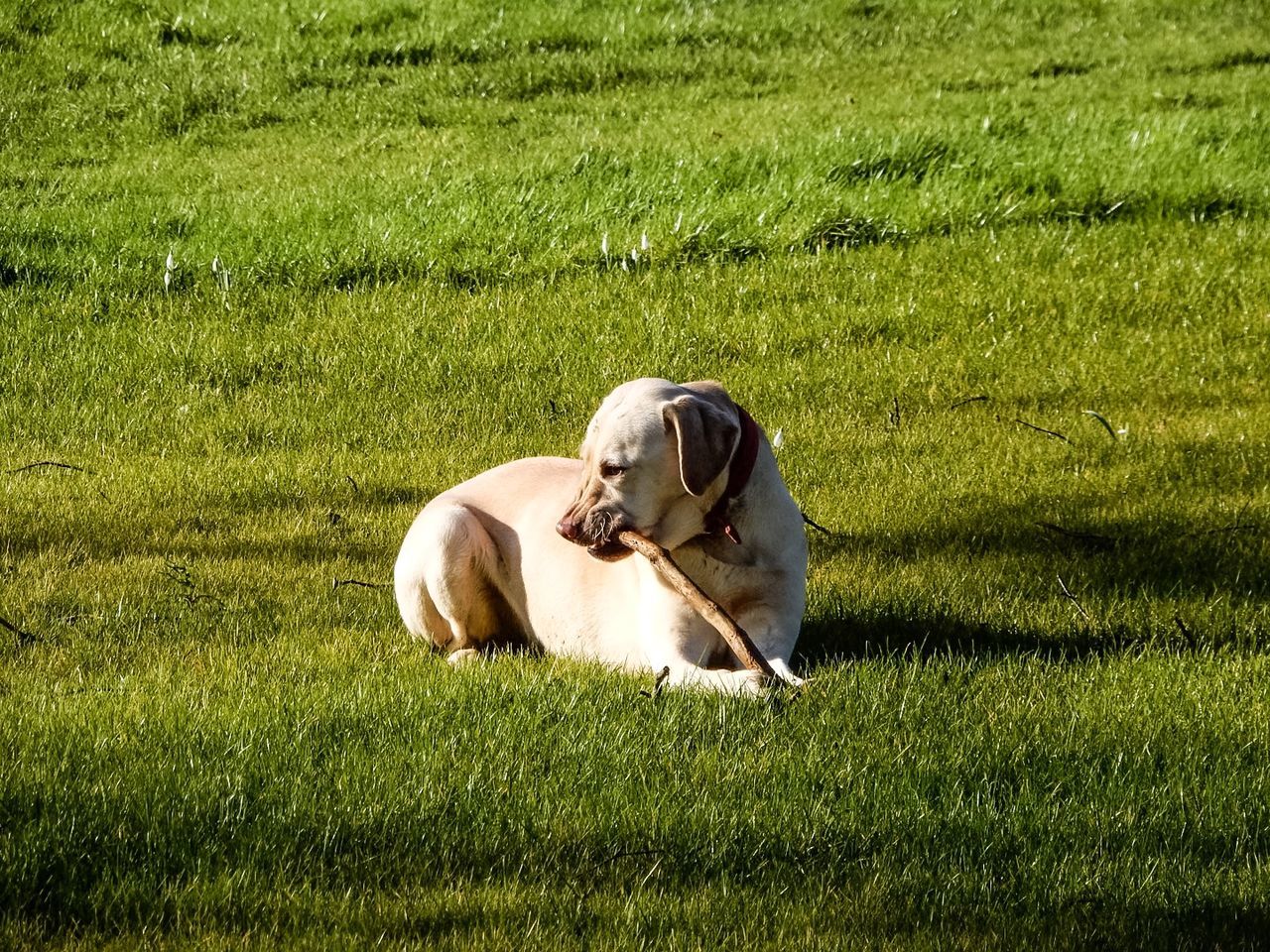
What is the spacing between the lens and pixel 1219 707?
5113mm

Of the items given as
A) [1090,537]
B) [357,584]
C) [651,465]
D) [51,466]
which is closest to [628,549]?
[651,465]

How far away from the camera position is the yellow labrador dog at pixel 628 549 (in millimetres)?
5086

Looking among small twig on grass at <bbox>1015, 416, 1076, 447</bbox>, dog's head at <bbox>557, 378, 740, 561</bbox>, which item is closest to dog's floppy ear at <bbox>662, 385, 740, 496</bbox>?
dog's head at <bbox>557, 378, 740, 561</bbox>

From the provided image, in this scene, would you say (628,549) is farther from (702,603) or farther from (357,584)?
(357,584)

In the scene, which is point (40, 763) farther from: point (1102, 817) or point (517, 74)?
point (517, 74)

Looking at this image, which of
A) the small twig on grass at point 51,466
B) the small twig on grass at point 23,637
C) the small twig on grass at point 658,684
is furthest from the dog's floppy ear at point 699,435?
the small twig on grass at point 51,466

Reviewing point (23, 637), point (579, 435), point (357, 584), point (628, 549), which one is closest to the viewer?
point (628, 549)

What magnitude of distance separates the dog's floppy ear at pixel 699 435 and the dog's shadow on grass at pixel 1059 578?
1032 millimetres

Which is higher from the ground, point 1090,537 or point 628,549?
point 628,549

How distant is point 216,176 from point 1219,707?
12586 mm

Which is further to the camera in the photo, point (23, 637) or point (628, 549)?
point (23, 637)

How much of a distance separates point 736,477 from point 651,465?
0.34 m

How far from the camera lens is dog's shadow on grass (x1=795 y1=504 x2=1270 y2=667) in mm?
5996

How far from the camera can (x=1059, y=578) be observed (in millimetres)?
6629
